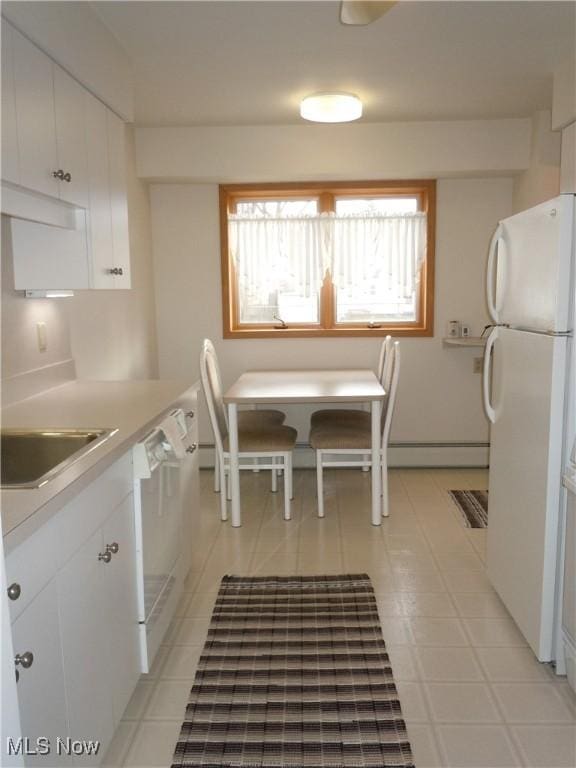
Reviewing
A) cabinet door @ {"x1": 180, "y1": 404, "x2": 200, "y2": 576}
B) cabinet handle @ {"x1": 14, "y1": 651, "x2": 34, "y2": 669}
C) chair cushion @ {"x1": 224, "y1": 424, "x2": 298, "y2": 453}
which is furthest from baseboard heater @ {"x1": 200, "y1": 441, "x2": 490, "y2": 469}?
cabinet handle @ {"x1": 14, "y1": 651, "x2": 34, "y2": 669}

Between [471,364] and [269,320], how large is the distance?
1549 mm

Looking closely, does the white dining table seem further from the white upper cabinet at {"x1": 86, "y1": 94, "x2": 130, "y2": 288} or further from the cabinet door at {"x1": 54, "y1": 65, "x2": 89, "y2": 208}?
the cabinet door at {"x1": 54, "y1": 65, "x2": 89, "y2": 208}

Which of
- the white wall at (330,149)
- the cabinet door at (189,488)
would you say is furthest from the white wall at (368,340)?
the cabinet door at (189,488)

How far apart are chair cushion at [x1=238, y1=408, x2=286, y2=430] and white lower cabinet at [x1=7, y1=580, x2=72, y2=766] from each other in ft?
8.77

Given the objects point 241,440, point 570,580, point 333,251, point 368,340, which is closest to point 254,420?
point 241,440

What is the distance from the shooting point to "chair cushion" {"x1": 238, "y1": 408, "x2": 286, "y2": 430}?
4116 mm

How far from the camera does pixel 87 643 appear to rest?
1.59 meters

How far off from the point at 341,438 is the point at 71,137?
2.23 metres

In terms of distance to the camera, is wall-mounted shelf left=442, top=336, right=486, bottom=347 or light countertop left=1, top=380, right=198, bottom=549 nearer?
light countertop left=1, top=380, right=198, bottom=549

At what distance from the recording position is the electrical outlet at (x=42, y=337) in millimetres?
2718

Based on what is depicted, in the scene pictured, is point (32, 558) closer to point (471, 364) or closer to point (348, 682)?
point (348, 682)

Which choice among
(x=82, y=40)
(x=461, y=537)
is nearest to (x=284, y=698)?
(x=461, y=537)

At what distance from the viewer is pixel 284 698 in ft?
6.94

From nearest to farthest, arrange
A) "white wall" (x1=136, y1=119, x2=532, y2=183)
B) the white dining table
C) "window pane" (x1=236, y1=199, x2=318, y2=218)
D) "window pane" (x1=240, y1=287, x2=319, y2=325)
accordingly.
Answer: the white dining table → "white wall" (x1=136, y1=119, x2=532, y2=183) → "window pane" (x1=236, y1=199, x2=318, y2=218) → "window pane" (x1=240, y1=287, x2=319, y2=325)
